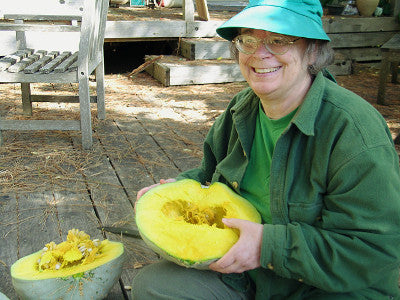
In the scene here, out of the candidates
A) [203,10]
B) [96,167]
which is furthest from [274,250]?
[203,10]

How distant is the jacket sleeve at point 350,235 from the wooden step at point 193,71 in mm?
4765

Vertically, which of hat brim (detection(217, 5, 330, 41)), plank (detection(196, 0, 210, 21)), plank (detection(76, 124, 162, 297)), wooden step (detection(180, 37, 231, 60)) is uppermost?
hat brim (detection(217, 5, 330, 41))

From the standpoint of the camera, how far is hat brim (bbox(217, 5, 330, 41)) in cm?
147

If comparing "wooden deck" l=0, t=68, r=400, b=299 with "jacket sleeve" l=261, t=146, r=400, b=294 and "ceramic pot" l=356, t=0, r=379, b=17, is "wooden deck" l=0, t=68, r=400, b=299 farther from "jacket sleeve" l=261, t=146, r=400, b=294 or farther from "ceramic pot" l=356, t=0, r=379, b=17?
"ceramic pot" l=356, t=0, r=379, b=17

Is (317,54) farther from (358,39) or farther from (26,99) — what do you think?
(358,39)

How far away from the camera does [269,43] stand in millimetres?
1553

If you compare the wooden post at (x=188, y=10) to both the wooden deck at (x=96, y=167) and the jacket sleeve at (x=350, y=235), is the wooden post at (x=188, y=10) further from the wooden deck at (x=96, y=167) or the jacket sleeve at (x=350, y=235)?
the jacket sleeve at (x=350, y=235)

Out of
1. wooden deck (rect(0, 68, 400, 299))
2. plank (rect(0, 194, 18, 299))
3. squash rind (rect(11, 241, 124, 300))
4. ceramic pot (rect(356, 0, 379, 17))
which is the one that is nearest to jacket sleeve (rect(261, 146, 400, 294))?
squash rind (rect(11, 241, 124, 300))

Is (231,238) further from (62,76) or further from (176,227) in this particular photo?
(62,76)

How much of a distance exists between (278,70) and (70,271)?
1074mm

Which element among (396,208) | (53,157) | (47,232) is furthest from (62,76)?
(396,208)

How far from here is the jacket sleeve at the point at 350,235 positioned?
4.44ft

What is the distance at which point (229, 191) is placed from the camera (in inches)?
69.5

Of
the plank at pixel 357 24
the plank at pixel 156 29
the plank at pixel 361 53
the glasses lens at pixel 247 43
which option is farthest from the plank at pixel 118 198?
the plank at pixel 361 53
